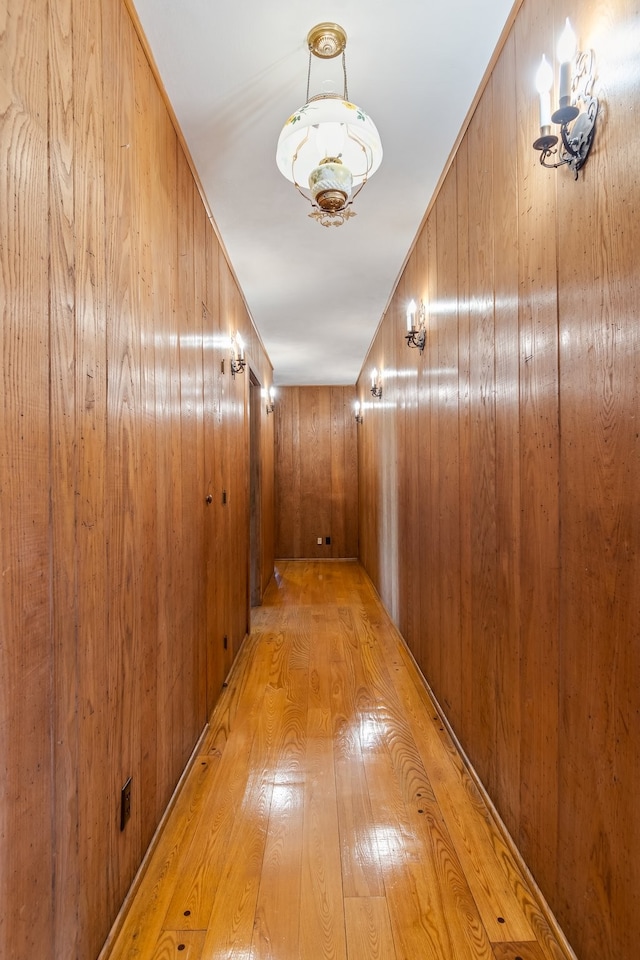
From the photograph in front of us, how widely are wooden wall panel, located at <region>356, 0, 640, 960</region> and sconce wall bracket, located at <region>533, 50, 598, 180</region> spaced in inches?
1.3

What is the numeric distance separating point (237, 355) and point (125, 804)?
2709 mm

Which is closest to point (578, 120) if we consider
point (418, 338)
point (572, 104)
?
point (572, 104)

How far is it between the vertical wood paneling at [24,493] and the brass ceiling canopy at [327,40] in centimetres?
94

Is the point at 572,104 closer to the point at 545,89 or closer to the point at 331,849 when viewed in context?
the point at 545,89

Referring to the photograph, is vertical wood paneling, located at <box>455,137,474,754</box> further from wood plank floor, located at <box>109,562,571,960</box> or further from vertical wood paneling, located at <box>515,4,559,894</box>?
vertical wood paneling, located at <box>515,4,559,894</box>

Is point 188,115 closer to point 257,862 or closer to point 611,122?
point 611,122

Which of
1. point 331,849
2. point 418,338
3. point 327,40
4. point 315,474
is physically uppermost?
point 327,40

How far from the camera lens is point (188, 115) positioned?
1978 millimetres

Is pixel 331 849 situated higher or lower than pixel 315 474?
lower

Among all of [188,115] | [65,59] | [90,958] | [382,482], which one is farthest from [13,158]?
[382,482]

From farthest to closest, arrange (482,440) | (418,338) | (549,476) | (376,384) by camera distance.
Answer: (376,384) → (418,338) → (482,440) → (549,476)

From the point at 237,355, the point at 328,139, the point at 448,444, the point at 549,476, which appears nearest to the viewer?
the point at 549,476

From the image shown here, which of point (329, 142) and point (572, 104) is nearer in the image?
point (572, 104)

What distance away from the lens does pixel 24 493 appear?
94cm
